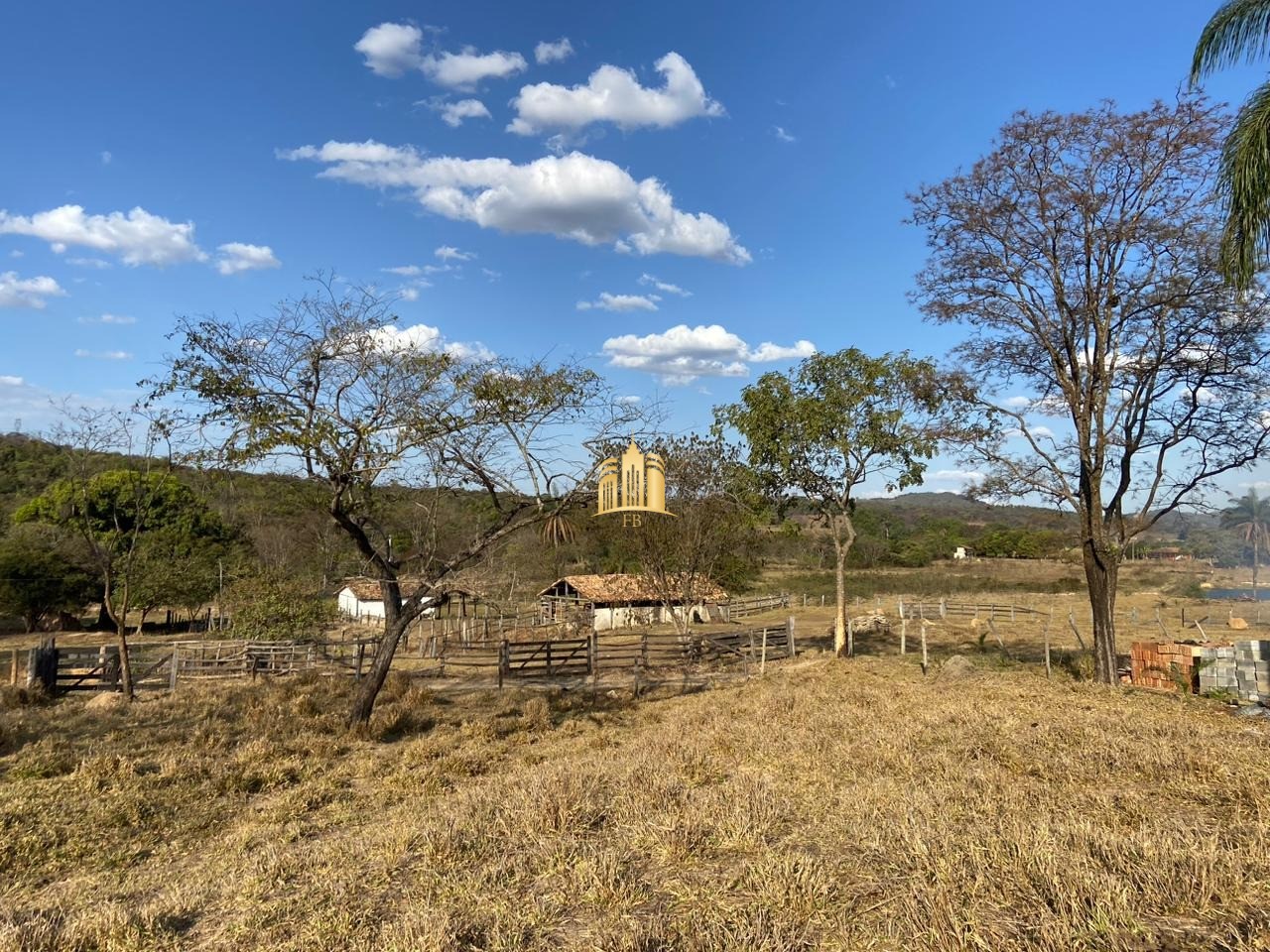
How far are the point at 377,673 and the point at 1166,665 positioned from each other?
1504 centimetres

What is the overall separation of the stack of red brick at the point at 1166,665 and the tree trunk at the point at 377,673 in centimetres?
1415

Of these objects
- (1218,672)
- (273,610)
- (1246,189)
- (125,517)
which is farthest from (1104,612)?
(125,517)

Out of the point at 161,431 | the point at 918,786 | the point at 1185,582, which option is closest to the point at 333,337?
the point at 161,431

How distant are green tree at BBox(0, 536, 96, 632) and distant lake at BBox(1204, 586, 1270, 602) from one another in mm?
61596

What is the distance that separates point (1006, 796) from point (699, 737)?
180 inches

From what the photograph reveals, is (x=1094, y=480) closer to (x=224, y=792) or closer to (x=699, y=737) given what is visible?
(x=699, y=737)

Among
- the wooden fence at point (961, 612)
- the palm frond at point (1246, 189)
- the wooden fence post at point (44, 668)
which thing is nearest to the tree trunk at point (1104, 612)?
the palm frond at point (1246, 189)

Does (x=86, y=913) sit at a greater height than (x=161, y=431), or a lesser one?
lesser

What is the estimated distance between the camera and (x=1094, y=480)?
14.6 metres

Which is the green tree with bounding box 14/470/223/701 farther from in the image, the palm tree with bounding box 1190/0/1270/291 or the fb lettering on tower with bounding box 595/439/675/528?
the palm tree with bounding box 1190/0/1270/291

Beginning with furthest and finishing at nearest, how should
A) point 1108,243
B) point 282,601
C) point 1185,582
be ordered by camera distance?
point 1185,582
point 282,601
point 1108,243

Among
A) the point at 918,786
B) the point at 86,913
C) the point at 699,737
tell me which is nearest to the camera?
the point at 86,913

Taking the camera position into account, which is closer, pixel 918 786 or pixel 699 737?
pixel 918 786

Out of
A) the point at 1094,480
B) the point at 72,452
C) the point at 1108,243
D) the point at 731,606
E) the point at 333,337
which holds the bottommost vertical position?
the point at 731,606
